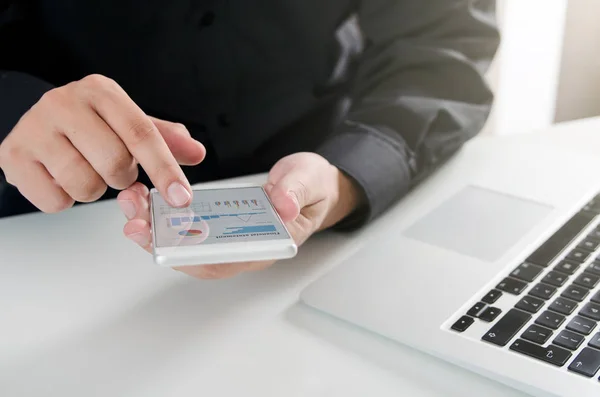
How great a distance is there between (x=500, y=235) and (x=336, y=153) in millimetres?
169

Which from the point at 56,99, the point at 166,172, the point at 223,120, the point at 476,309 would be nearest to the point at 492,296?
the point at 476,309

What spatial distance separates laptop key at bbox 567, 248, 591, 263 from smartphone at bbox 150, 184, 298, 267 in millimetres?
229

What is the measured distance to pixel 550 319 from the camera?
0.42 m

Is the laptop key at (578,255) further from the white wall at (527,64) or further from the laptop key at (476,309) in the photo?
the white wall at (527,64)

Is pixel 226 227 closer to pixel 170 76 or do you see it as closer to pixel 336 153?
pixel 336 153

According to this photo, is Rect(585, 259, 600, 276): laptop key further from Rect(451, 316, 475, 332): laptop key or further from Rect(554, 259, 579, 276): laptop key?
Rect(451, 316, 475, 332): laptop key

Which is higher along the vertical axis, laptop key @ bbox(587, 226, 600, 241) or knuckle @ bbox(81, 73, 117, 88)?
knuckle @ bbox(81, 73, 117, 88)

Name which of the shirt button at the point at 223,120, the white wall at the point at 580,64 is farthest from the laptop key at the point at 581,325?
the white wall at the point at 580,64

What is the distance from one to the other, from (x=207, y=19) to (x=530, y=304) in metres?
0.52

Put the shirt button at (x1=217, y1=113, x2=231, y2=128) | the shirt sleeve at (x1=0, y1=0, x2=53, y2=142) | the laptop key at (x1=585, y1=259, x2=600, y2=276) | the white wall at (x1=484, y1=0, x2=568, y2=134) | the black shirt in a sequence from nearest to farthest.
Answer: the laptop key at (x1=585, y1=259, x2=600, y2=276) → the shirt sleeve at (x1=0, y1=0, x2=53, y2=142) → the black shirt → the shirt button at (x1=217, y1=113, x2=231, y2=128) → the white wall at (x1=484, y1=0, x2=568, y2=134)

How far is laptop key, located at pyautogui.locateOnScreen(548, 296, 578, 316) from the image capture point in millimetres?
430

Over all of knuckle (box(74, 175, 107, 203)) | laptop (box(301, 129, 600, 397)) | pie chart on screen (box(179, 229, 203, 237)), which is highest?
knuckle (box(74, 175, 107, 203))

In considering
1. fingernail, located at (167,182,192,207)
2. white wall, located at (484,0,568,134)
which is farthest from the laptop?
white wall, located at (484,0,568,134)

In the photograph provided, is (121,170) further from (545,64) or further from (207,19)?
(545,64)
